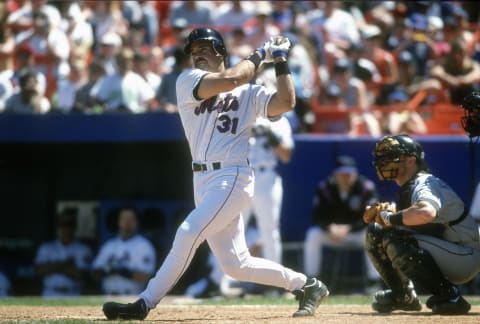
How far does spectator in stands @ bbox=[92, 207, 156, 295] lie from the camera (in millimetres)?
9938

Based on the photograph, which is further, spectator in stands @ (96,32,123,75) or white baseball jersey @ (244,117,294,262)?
spectator in stands @ (96,32,123,75)

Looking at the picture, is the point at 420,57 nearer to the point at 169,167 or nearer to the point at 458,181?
the point at 458,181

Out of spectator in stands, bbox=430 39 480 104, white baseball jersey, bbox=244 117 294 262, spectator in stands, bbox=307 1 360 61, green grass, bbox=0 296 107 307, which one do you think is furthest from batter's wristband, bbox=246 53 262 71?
spectator in stands, bbox=307 1 360 61

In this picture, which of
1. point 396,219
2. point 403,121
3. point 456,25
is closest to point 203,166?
point 396,219

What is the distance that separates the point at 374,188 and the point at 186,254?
4.87 meters

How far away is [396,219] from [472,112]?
80 cm

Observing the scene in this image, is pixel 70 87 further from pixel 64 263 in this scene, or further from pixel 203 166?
pixel 203 166

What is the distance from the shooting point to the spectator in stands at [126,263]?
9938mm

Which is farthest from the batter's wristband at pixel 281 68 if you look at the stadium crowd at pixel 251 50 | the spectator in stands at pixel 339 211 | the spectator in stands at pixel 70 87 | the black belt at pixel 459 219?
the spectator in stands at pixel 70 87

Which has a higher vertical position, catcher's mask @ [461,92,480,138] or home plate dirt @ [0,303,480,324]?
catcher's mask @ [461,92,480,138]

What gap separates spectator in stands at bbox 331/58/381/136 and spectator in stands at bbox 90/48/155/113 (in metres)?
2.03

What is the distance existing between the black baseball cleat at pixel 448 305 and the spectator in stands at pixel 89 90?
5.28 m

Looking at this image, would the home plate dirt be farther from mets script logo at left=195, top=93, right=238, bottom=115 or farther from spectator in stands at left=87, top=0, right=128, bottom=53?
spectator in stands at left=87, top=0, right=128, bottom=53

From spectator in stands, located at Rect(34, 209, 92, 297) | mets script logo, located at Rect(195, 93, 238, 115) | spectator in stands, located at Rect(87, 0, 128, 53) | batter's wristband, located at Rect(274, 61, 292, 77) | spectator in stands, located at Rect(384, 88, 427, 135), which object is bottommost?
spectator in stands, located at Rect(34, 209, 92, 297)
